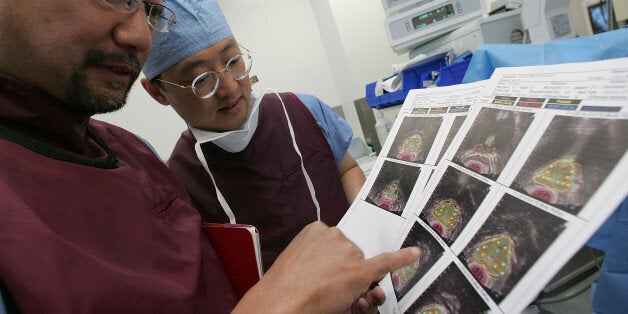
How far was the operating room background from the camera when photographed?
2.22 meters

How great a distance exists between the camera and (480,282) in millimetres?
384

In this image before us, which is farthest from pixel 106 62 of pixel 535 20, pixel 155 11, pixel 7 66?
pixel 535 20

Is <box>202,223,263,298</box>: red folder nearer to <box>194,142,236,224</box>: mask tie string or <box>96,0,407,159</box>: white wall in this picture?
<box>194,142,236,224</box>: mask tie string

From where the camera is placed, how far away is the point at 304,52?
254 centimetres

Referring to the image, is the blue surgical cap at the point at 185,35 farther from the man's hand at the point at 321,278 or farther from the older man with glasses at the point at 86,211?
the man's hand at the point at 321,278

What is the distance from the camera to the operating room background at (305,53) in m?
2.22

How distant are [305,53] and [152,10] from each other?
6.41ft

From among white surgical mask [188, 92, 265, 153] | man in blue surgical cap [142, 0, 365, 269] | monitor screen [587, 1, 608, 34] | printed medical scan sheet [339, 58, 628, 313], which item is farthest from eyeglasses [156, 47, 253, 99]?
monitor screen [587, 1, 608, 34]

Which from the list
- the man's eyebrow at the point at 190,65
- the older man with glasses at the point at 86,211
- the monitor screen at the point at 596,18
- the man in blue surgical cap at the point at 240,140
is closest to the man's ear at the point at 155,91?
the man in blue surgical cap at the point at 240,140

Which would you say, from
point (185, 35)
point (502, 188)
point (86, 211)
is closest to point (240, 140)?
point (185, 35)

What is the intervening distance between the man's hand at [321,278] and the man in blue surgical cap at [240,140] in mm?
527

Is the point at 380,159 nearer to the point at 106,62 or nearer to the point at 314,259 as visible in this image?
the point at 314,259

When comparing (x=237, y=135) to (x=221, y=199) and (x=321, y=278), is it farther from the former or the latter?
(x=321, y=278)

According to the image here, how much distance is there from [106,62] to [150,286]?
32 centimetres
